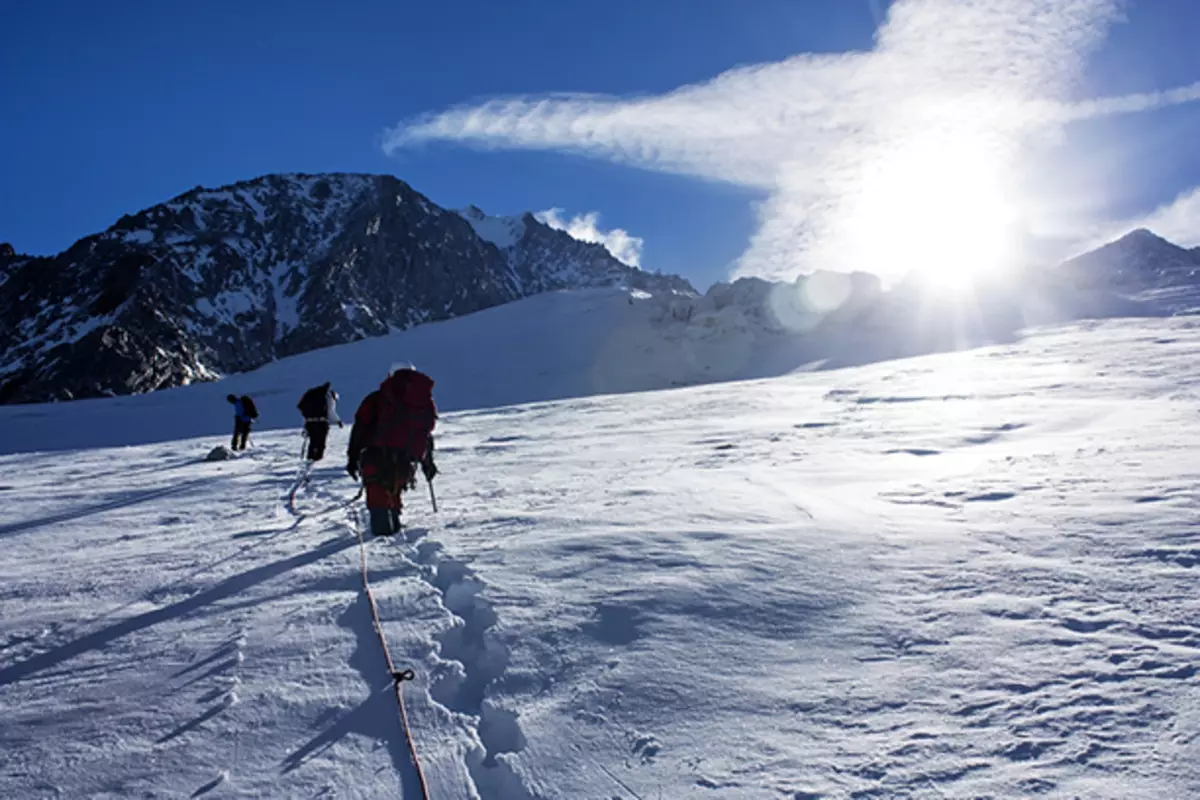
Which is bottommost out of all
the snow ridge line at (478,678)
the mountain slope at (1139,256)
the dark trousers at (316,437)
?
the snow ridge line at (478,678)

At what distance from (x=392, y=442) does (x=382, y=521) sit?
2.33ft

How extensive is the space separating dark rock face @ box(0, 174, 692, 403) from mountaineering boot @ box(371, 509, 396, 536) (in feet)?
439

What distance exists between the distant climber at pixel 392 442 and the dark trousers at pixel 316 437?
5.72 m

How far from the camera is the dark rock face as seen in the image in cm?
12450

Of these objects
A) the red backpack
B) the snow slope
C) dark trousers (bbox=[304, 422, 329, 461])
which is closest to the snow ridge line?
the snow slope

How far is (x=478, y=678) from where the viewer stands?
3.03 meters

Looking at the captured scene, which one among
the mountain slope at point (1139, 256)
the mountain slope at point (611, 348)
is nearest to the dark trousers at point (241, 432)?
the mountain slope at point (611, 348)

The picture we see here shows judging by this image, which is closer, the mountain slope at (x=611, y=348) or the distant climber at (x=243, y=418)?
the distant climber at (x=243, y=418)

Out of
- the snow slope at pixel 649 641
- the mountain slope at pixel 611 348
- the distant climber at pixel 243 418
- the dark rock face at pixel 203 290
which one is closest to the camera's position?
the snow slope at pixel 649 641

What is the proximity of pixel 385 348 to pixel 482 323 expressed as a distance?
21.6 ft

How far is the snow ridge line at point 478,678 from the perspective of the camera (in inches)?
92.4

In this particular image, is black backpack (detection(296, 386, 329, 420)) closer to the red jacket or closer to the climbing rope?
the red jacket

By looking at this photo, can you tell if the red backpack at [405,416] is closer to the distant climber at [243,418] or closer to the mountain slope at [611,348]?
the distant climber at [243,418]

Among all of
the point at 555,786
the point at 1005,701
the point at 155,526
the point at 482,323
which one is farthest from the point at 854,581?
the point at 482,323
